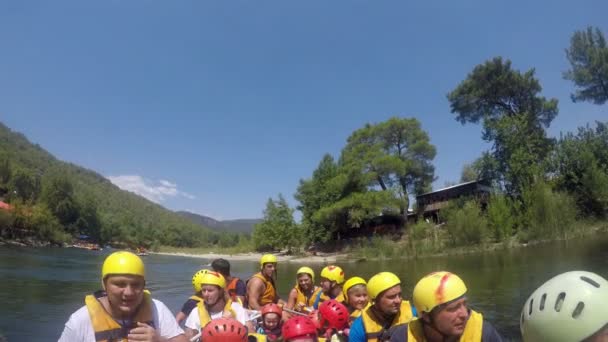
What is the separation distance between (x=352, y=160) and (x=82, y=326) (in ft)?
145

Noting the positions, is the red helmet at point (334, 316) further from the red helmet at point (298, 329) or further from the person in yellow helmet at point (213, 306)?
the red helmet at point (298, 329)

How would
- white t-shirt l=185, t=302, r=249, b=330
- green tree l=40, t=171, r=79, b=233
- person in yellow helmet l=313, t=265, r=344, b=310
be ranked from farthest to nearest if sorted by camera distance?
Result: green tree l=40, t=171, r=79, b=233, person in yellow helmet l=313, t=265, r=344, b=310, white t-shirt l=185, t=302, r=249, b=330

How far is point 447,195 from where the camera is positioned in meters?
42.8

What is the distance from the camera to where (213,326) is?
3.68m

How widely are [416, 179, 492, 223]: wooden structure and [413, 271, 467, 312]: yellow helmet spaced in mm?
37692

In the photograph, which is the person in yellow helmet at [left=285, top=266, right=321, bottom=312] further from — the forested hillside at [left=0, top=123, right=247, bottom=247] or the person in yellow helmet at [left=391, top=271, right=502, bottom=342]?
the forested hillside at [left=0, top=123, right=247, bottom=247]

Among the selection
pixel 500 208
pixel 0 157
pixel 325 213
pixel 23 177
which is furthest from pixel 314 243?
pixel 0 157

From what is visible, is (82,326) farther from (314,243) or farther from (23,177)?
(23,177)

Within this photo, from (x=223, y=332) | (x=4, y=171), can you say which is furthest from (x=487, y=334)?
(x=4, y=171)

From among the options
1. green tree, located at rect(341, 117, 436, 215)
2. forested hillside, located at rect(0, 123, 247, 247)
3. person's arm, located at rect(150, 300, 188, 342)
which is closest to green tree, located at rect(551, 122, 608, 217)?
green tree, located at rect(341, 117, 436, 215)

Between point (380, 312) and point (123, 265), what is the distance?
2769mm

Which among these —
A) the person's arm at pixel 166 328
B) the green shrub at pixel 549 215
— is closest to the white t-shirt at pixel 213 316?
the person's arm at pixel 166 328

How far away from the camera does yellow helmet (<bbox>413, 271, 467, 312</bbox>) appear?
2895mm

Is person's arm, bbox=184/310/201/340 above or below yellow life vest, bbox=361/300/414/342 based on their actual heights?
below
